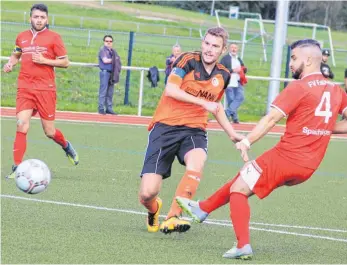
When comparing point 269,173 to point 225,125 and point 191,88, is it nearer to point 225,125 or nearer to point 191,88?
point 225,125

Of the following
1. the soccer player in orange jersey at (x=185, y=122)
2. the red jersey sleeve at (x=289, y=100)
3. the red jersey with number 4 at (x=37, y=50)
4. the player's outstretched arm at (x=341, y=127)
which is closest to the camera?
the red jersey sleeve at (x=289, y=100)

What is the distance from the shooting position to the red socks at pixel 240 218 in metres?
7.27

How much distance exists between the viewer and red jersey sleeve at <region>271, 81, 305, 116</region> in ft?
23.5

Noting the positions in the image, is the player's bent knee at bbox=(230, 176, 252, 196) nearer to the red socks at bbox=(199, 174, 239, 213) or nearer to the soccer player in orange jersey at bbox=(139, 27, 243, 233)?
the red socks at bbox=(199, 174, 239, 213)

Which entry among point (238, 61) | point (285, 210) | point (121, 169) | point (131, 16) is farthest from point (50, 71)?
point (131, 16)

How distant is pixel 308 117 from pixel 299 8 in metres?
50.8

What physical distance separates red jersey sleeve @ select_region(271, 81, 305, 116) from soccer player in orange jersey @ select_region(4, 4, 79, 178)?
4.66 meters

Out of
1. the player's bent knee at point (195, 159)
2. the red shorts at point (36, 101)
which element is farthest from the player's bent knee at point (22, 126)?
the player's bent knee at point (195, 159)

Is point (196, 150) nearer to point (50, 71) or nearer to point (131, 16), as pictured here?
point (50, 71)


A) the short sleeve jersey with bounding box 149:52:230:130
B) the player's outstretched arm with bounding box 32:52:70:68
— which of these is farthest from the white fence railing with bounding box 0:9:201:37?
the short sleeve jersey with bounding box 149:52:230:130

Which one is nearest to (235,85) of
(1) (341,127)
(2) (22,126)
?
(2) (22,126)

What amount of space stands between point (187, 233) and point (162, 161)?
69 cm

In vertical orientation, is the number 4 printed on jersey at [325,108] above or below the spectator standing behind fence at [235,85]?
above

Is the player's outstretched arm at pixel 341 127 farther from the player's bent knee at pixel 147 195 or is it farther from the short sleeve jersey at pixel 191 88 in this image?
the player's bent knee at pixel 147 195
